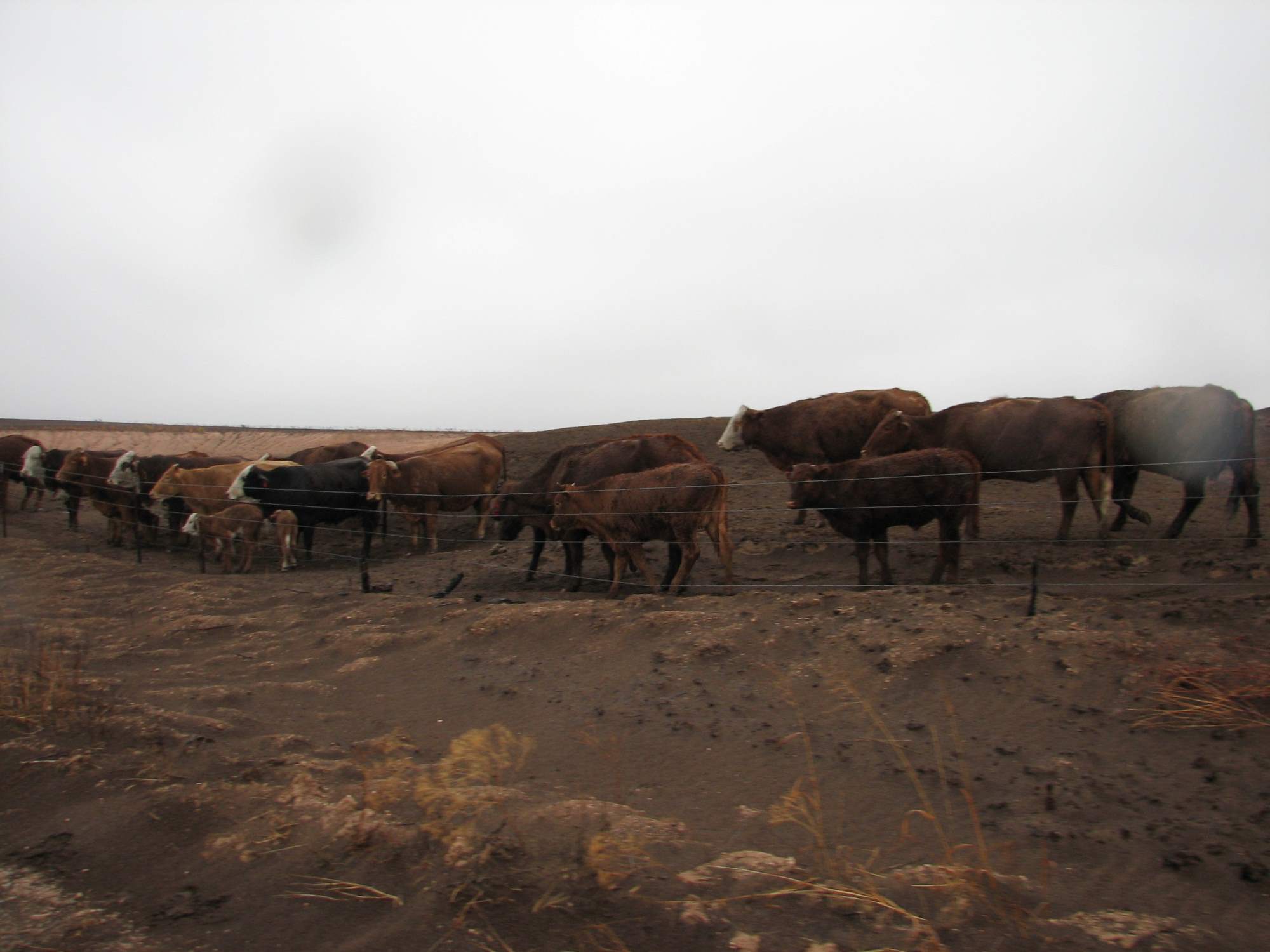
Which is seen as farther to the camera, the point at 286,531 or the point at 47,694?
the point at 286,531

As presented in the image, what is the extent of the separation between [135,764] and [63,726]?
97 cm

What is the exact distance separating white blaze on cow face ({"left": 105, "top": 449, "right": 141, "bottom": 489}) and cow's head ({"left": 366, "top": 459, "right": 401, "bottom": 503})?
19.2ft

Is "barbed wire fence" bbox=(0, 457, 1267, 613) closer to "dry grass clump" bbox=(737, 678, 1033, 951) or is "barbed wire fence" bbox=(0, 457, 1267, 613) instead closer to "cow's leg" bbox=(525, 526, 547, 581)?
"cow's leg" bbox=(525, 526, 547, 581)

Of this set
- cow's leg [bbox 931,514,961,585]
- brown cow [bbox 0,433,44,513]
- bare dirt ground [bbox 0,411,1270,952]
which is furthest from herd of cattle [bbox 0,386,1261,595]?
brown cow [bbox 0,433,44,513]

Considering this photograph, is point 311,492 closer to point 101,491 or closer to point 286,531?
point 286,531

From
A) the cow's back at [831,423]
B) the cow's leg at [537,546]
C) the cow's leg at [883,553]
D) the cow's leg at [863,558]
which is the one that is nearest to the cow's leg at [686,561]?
the cow's leg at [863,558]

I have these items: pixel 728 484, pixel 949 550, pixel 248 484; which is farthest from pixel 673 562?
pixel 248 484

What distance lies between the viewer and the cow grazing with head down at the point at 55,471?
1867 cm

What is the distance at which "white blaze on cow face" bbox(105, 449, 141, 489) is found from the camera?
57.4 feet

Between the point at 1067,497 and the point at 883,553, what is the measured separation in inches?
126

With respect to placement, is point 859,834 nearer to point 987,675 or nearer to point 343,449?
point 987,675

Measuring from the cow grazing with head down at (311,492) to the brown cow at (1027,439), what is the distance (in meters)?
8.67

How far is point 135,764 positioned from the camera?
542 cm

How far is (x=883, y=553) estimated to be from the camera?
31.0ft
